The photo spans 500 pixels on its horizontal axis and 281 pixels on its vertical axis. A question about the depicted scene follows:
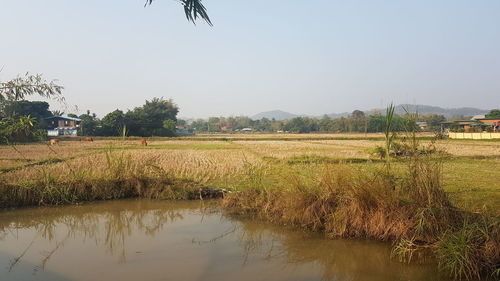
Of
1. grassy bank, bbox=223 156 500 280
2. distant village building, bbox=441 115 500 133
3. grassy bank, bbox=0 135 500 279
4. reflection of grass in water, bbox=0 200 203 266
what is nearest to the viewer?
grassy bank, bbox=223 156 500 280

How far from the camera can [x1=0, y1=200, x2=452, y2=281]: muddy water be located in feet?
16.4

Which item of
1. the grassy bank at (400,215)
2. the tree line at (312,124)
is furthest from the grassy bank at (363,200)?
the tree line at (312,124)

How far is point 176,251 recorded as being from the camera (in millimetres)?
5863

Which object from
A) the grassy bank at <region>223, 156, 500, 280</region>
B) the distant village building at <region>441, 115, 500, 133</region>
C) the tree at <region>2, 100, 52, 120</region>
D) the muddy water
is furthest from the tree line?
the muddy water

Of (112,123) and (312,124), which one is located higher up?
(112,123)

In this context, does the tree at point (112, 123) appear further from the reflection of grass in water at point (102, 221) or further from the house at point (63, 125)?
the reflection of grass in water at point (102, 221)

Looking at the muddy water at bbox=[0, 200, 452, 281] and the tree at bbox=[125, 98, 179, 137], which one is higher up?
the tree at bbox=[125, 98, 179, 137]

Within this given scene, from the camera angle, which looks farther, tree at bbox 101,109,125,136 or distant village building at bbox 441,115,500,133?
tree at bbox 101,109,125,136

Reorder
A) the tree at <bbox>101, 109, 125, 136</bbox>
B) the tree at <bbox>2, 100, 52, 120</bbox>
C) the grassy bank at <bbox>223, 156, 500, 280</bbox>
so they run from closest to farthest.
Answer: the grassy bank at <bbox>223, 156, 500, 280</bbox> → the tree at <bbox>2, 100, 52, 120</bbox> → the tree at <bbox>101, 109, 125, 136</bbox>

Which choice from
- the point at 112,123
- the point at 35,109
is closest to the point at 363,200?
the point at 112,123

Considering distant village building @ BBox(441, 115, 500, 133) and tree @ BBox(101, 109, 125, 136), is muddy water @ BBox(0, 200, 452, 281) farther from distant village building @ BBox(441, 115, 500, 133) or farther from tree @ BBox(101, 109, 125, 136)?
tree @ BBox(101, 109, 125, 136)

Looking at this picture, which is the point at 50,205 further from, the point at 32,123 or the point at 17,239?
the point at 32,123

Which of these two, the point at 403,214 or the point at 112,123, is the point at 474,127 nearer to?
the point at 403,214

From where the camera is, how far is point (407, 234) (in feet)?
19.4
